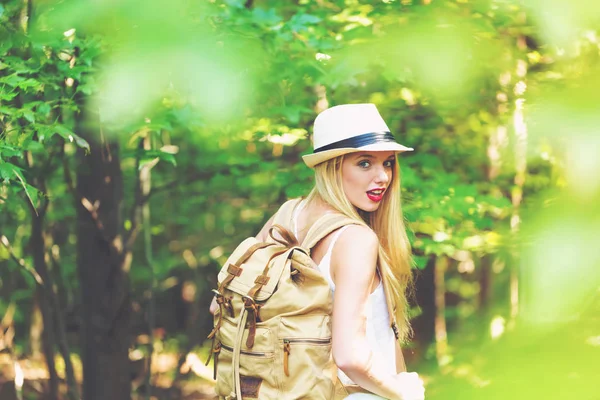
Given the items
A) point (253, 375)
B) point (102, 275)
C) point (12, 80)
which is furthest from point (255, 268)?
point (102, 275)

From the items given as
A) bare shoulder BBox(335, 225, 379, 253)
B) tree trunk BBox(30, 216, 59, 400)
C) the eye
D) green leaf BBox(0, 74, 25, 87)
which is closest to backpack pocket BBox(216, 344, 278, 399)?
bare shoulder BBox(335, 225, 379, 253)

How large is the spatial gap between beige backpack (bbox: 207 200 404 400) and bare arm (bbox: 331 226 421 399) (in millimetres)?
60

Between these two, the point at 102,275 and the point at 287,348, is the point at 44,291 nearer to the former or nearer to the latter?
the point at 102,275

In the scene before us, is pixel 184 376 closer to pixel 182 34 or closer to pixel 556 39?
pixel 182 34

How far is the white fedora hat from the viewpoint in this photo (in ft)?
7.82

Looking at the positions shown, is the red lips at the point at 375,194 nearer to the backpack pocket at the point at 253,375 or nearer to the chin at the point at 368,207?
the chin at the point at 368,207

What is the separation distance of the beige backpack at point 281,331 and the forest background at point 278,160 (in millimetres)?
559

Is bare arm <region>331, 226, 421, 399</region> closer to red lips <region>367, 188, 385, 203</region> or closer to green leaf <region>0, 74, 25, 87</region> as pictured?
A: red lips <region>367, 188, 385, 203</region>

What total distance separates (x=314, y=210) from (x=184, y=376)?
4.13 meters

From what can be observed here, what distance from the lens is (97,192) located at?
436cm

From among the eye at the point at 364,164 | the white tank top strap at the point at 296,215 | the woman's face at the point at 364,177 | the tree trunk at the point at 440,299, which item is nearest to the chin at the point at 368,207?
the woman's face at the point at 364,177

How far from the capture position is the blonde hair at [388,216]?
2447 mm

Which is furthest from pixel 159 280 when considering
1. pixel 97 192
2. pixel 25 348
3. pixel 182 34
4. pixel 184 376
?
pixel 182 34

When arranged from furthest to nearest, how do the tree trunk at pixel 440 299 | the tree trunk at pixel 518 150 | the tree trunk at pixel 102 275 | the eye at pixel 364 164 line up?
the tree trunk at pixel 440 299, the tree trunk at pixel 102 275, the eye at pixel 364 164, the tree trunk at pixel 518 150
